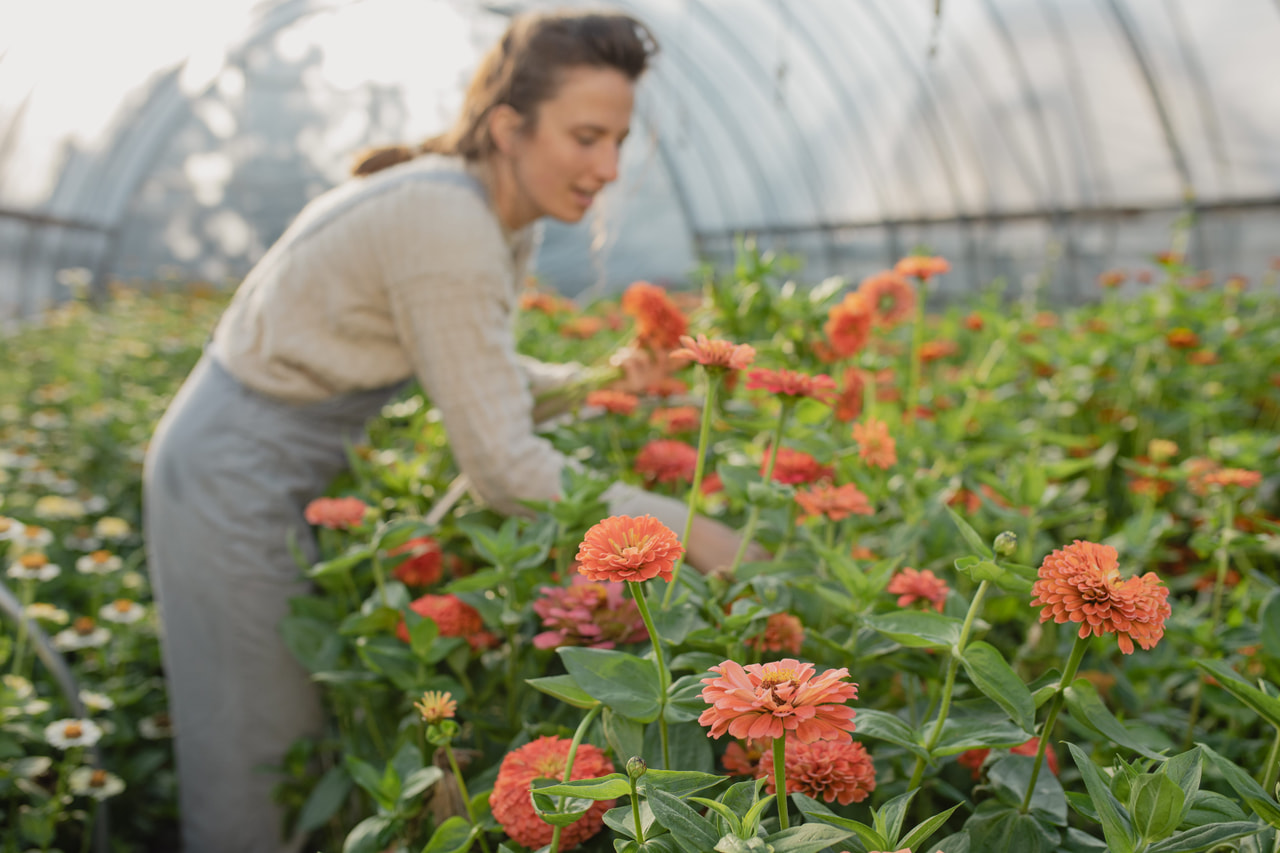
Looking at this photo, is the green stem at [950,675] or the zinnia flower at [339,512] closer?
the green stem at [950,675]

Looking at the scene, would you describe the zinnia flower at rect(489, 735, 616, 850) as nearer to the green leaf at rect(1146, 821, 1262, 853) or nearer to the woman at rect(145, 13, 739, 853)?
the green leaf at rect(1146, 821, 1262, 853)

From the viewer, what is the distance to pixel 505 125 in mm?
1240

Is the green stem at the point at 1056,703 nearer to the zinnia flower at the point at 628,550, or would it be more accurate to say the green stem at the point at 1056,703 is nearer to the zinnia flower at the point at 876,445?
the zinnia flower at the point at 628,550

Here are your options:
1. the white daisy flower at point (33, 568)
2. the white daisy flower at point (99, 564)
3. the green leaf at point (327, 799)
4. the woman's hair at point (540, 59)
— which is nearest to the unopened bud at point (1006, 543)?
the green leaf at point (327, 799)

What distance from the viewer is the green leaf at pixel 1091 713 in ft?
1.74

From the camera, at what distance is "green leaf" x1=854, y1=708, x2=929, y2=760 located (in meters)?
0.54

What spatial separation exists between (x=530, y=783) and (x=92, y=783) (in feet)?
3.55

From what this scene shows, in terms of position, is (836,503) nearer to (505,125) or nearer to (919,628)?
(919,628)

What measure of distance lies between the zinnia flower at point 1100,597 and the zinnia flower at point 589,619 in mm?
324

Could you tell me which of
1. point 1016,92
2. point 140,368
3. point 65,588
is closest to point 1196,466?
point 65,588

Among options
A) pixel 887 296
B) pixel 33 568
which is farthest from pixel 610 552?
pixel 33 568

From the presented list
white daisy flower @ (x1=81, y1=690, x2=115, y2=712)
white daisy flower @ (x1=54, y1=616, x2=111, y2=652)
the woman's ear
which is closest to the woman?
the woman's ear

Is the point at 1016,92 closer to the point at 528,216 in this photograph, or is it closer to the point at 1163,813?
the point at 528,216

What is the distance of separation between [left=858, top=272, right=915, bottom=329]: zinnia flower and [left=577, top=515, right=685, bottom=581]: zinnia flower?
0.74 metres
